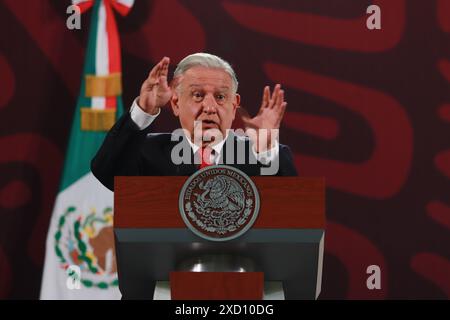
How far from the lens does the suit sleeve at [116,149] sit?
2.27 m

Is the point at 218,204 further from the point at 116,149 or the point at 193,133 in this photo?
the point at 193,133

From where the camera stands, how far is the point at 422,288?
435cm

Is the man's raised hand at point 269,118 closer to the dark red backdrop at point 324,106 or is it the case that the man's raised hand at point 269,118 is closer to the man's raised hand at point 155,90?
the man's raised hand at point 155,90

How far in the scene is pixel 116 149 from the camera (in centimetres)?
227

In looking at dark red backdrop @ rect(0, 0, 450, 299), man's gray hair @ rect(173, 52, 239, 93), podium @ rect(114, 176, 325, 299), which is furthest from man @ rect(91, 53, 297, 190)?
dark red backdrop @ rect(0, 0, 450, 299)

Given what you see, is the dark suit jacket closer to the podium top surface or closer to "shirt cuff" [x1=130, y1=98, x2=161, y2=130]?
"shirt cuff" [x1=130, y1=98, x2=161, y2=130]

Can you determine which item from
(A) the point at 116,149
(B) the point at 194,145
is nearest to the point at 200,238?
(A) the point at 116,149

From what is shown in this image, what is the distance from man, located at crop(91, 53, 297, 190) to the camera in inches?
89.8

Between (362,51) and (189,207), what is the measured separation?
2918 mm

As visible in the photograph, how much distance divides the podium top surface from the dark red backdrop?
258 centimetres

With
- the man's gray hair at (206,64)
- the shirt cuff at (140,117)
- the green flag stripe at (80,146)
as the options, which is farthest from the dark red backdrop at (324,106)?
the shirt cuff at (140,117)

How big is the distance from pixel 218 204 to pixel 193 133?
772mm

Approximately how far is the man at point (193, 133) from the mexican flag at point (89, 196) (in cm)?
178
